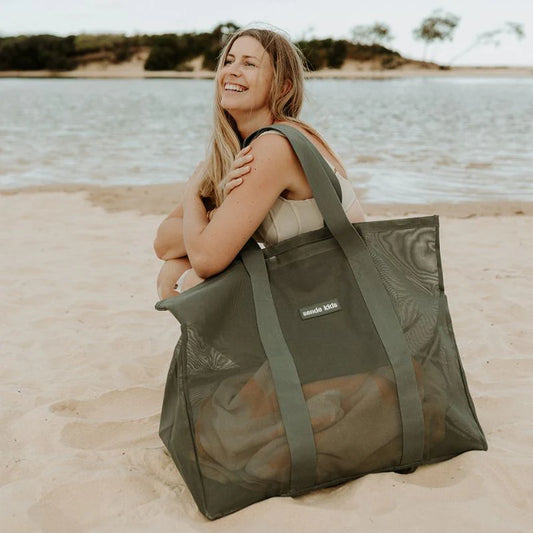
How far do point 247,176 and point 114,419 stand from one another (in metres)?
1.23

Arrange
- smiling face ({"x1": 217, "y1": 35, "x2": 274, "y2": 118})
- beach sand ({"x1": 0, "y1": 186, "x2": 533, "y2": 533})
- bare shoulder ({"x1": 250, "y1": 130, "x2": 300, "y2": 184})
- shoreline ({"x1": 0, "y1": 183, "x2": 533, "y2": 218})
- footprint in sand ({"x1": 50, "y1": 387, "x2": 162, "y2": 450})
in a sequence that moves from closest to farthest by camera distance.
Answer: beach sand ({"x1": 0, "y1": 186, "x2": 533, "y2": 533}) → bare shoulder ({"x1": 250, "y1": 130, "x2": 300, "y2": 184}) → smiling face ({"x1": 217, "y1": 35, "x2": 274, "y2": 118}) → footprint in sand ({"x1": 50, "y1": 387, "x2": 162, "y2": 450}) → shoreline ({"x1": 0, "y1": 183, "x2": 533, "y2": 218})

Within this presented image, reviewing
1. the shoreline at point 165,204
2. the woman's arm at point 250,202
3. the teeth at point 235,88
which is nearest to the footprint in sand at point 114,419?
the woman's arm at point 250,202

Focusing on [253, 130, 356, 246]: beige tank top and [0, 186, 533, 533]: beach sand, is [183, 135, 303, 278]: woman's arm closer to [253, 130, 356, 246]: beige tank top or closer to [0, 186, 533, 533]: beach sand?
Result: [253, 130, 356, 246]: beige tank top

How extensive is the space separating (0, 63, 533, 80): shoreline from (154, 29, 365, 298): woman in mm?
73398

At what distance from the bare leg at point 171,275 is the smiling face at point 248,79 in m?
0.68

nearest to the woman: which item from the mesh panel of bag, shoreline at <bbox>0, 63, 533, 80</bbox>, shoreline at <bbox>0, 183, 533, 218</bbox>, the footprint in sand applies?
the mesh panel of bag

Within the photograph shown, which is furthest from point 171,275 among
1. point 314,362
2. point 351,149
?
point 351,149

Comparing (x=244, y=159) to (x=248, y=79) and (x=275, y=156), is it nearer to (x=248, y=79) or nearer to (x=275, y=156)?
(x=275, y=156)

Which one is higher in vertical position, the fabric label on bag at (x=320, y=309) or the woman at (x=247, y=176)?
the woman at (x=247, y=176)

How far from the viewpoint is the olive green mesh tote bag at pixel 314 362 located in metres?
2.07

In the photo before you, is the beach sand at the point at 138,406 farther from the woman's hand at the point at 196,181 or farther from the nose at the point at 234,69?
the nose at the point at 234,69

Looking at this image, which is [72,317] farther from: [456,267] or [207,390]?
[456,267]

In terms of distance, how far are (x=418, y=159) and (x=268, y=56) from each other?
1004 cm

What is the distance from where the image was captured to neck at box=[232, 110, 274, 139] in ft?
8.51
